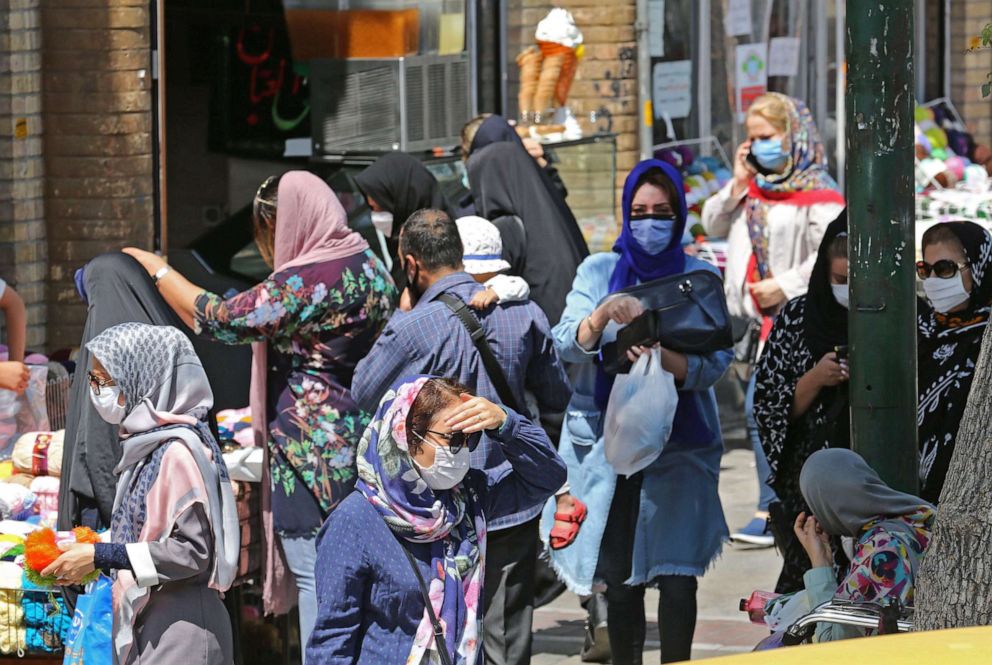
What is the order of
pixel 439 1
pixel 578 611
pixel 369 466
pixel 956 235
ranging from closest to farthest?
pixel 369 466 → pixel 956 235 → pixel 578 611 → pixel 439 1

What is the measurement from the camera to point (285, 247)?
555cm

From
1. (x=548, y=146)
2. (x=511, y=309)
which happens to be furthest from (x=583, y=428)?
(x=548, y=146)

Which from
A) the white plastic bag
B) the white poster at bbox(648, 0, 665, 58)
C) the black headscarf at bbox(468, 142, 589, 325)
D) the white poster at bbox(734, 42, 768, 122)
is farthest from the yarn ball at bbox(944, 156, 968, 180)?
the white plastic bag

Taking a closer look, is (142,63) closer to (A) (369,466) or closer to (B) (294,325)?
(B) (294,325)

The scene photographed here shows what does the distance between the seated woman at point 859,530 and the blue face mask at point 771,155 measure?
4077mm

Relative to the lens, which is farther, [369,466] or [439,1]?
[439,1]

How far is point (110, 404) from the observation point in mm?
4535

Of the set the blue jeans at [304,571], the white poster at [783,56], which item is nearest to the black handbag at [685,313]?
the blue jeans at [304,571]

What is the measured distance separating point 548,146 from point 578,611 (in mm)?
3210

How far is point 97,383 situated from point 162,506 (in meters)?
0.39

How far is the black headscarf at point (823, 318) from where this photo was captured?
17.4ft

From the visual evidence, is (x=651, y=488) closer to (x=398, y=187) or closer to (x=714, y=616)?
(x=714, y=616)

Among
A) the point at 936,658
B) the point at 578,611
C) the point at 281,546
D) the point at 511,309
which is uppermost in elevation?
the point at 511,309

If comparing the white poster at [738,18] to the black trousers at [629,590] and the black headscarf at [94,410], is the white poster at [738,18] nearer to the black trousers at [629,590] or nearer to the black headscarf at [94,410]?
the black trousers at [629,590]
